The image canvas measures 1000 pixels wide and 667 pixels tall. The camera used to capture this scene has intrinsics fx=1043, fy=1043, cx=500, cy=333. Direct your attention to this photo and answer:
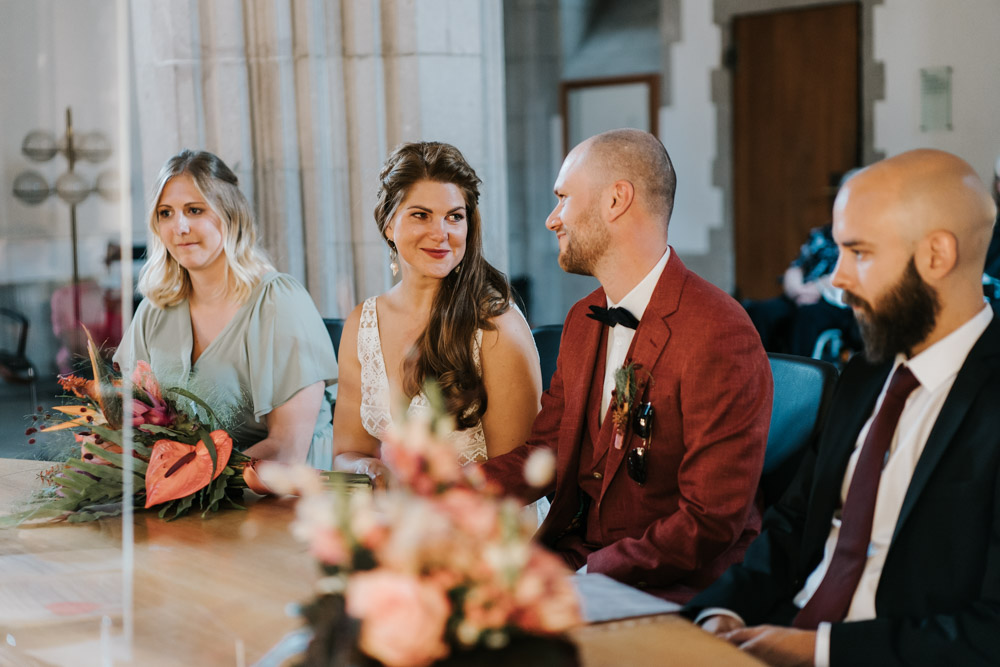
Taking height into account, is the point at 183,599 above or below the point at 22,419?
below

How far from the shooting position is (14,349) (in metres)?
2.79

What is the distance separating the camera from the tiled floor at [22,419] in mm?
2305

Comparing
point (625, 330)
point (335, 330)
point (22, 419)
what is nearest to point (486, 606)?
point (625, 330)

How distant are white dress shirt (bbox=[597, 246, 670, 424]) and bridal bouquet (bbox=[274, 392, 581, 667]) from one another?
135 cm

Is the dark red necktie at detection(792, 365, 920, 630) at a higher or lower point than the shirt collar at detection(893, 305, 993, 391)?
lower

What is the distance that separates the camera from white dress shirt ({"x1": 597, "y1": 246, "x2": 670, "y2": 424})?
7.99 ft

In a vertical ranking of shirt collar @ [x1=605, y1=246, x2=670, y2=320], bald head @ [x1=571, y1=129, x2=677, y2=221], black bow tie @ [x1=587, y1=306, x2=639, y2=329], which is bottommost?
black bow tie @ [x1=587, y1=306, x2=639, y2=329]

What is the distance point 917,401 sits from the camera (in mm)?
1732

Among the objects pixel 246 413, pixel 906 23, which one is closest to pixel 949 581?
pixel 246 413

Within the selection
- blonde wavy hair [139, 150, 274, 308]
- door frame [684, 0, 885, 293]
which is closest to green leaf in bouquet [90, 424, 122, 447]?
blonde wavy hair [139, 150, 274, 308]

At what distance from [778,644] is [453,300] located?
1498 millimetres

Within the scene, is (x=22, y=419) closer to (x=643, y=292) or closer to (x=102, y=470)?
(x=102, y=470)

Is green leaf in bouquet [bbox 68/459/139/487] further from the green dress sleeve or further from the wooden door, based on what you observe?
the wooden door

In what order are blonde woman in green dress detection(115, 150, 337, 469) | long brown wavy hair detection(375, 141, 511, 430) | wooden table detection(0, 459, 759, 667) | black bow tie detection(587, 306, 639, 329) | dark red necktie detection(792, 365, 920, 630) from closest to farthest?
Answer: wooden table detection(0, 459, 759, 667)
dark red necktie detection(792, 365, 920, 630)
black bow tie detection(587, 306, 639, 329)
long brown wavy hair detection(375, 141, 511, 430)
blonde woman in green dress detection(115, 150, 337, 469)
